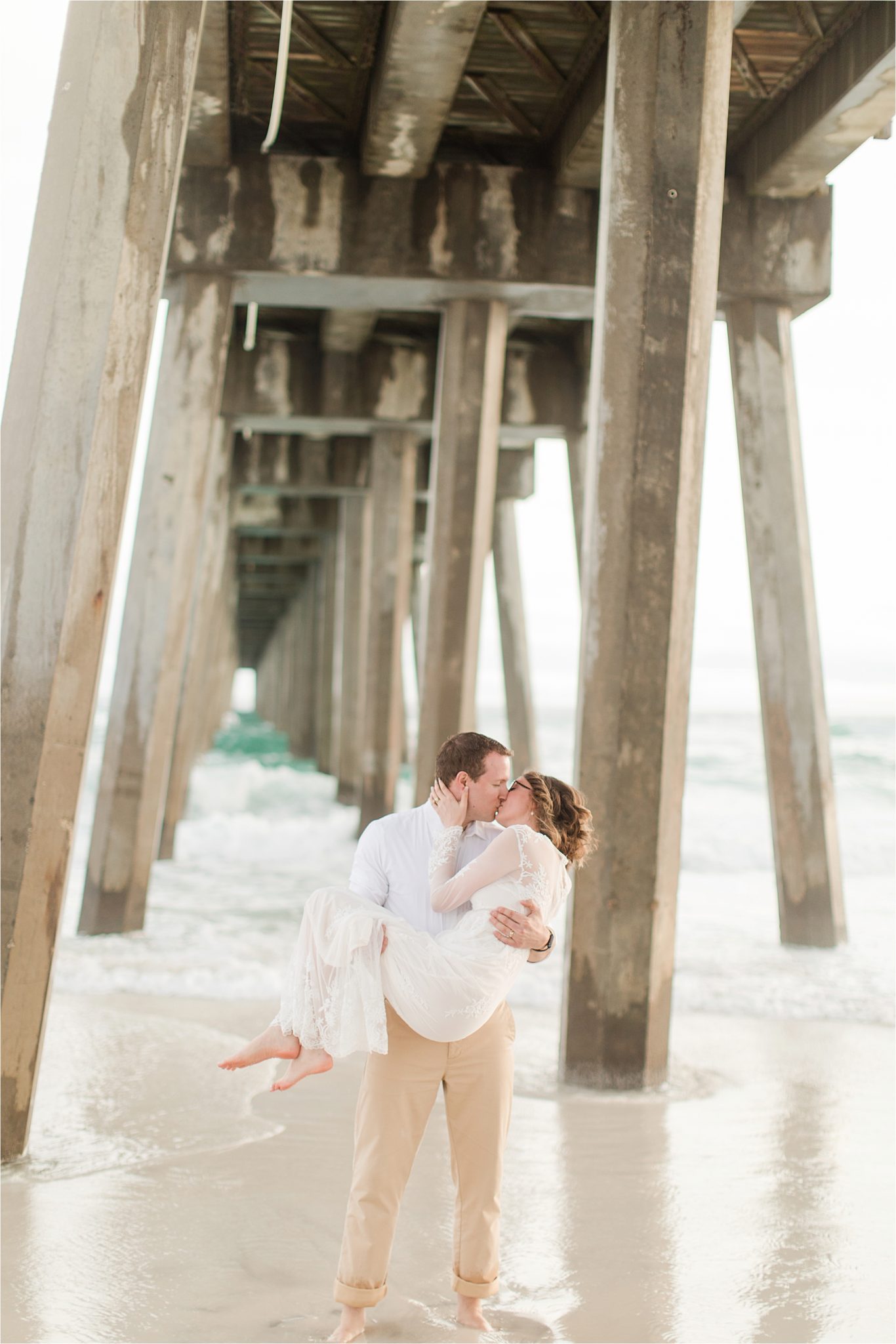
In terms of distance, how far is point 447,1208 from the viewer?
3.55m

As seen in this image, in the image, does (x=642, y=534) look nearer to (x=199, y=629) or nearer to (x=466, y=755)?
(x=466, y=755)

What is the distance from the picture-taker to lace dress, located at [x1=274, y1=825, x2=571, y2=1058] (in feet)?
8.83

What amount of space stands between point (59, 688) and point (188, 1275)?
5.35 ft

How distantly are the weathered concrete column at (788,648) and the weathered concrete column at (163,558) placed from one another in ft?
11.9

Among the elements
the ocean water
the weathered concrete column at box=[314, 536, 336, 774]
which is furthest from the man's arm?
the weathered concrete column at box=[314, 536, 336, 774]

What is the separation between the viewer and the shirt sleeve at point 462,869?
277 cm

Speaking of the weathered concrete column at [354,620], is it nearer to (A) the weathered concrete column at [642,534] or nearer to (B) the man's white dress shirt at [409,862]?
(A) the weathered concrete column at [642,534]

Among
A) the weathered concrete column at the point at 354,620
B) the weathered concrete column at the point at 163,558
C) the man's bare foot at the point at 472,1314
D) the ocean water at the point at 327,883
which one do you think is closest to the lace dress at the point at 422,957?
the man's bare foot at the point at 472,1314

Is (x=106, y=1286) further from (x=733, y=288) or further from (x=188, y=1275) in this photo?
(x=733, y=288)

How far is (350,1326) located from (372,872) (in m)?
0.96

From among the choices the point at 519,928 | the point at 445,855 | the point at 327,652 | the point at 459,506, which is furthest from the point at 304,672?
the point at 519,928

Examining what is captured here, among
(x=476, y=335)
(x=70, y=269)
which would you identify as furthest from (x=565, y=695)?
(x=70, y=269)

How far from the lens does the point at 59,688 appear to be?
369cm

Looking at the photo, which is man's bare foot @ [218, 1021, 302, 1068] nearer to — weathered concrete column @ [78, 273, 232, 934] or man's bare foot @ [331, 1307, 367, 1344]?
man's bare foot @ [331, 1307, 367, 1344]
